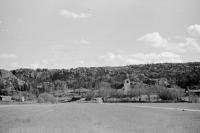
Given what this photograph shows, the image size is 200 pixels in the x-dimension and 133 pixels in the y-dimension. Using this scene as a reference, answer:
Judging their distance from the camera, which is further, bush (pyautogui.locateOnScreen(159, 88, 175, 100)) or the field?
bush (pyautogui.locateOnScreen(159, 88, 175, 100))

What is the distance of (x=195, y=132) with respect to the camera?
10.5 meters

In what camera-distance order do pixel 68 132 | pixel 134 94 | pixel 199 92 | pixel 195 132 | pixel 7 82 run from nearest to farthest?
pixel 195 132, pixel 68 132, pixel 199 92, pixel 134 94, pixel 7 82

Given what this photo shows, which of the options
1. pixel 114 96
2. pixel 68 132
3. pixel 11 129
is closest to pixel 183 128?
pixel 68 132

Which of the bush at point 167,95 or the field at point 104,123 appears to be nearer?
the field at point 104,123

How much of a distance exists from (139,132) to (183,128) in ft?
8.36

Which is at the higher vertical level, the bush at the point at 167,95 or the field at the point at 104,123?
the field at the point at 104,123

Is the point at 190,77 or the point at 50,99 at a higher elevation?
the point at 190,77

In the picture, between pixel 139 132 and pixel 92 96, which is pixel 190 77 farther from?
pixel 139 132

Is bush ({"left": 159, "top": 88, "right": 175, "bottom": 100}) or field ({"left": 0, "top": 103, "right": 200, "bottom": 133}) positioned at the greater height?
field ({"left": 0, "top": 103, "right": 200, "bottom": 133})

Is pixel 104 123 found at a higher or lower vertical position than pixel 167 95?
higher

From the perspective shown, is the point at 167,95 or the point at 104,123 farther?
the point at 167,95

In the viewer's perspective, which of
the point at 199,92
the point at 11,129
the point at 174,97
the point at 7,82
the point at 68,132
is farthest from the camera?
A: the point at 7,82

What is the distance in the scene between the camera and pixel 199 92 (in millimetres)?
92125

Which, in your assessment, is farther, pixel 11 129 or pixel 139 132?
pixel 11 129
